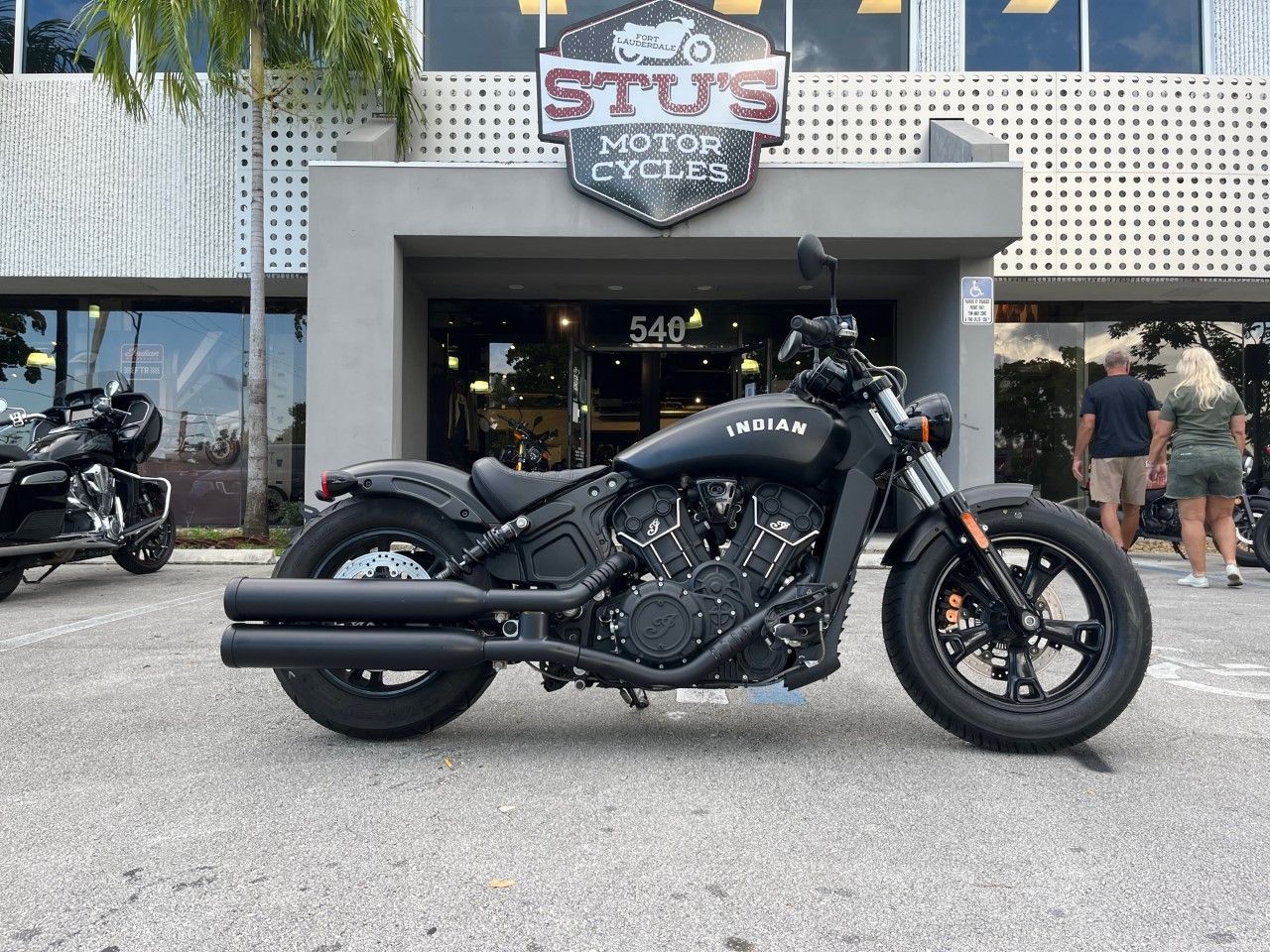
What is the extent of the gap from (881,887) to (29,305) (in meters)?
13.9

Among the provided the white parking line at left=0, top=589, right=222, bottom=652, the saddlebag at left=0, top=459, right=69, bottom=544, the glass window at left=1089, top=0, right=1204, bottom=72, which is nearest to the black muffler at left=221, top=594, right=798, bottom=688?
the white parking line at left=0, top=589, right=222, bottom=652

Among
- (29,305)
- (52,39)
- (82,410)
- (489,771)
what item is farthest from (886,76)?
(29,305)

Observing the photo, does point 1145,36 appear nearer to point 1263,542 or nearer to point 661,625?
point 1263,542

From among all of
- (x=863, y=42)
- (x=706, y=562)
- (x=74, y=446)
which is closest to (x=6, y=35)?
(x=74, y=446)

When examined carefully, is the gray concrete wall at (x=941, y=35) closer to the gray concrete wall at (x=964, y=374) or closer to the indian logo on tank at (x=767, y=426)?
the gray concrete wall at (x=964, y=374)

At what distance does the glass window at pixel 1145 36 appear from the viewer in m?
10.2

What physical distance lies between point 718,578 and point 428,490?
3.22 ft

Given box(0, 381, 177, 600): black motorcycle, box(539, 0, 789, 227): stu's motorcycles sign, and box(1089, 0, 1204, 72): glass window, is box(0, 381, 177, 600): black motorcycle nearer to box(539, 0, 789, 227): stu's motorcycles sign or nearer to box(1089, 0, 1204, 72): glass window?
box(539, 0, 789, 227): stu's motorcycles sign

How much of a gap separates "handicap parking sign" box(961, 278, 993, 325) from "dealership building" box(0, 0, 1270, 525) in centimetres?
2

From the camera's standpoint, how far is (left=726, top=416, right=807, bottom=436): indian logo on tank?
98.7 inches

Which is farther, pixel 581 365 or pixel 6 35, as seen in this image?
pixel 581 365

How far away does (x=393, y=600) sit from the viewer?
2.47m

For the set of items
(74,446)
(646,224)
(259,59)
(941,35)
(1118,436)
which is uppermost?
(941,35)

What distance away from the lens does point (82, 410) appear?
6348 mm
